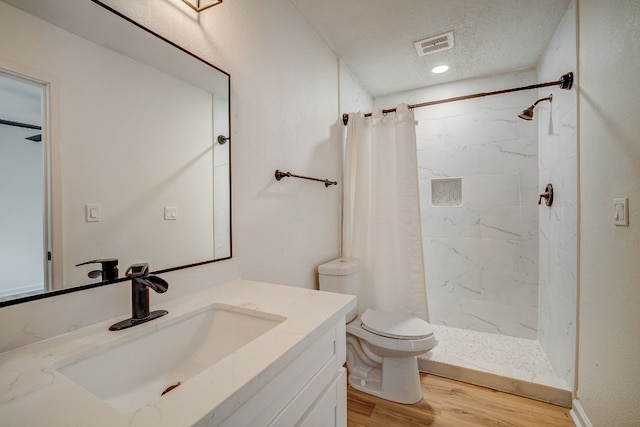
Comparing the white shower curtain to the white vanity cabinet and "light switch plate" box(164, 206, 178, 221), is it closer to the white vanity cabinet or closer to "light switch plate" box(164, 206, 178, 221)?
the white vanity cabinet

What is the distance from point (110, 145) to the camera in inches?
32.7

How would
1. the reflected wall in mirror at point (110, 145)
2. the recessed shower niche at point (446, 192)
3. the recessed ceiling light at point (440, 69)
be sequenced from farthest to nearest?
the recessed shower niche at point (446, 192) → the recessed ceiling light at point (440, 69) → the reflected wall in mirror at point (110, 145)

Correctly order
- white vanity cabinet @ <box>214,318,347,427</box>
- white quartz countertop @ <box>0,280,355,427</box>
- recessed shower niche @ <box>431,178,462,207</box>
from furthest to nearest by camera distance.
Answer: recessed shower niche @ <box>431,178,462,207</box>, white vanity cabinet @ <box>214,318,347,427</box>, white quartz countertop @ <box>0,280,355,427</box>

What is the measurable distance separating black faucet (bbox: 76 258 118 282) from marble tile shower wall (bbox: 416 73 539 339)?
2.55 metres

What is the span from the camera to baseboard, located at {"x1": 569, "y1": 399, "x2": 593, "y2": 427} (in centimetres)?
140

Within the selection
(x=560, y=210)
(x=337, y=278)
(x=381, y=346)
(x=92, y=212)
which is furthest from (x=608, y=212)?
(x=92, y=212)

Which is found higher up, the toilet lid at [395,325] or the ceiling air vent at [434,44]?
the ceiling air vent at [434,44]

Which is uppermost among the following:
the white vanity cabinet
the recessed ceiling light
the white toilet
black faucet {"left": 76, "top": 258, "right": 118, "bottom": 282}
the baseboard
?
the recessed ceiling light

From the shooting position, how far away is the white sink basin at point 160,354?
657 millimetres

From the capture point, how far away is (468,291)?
261 centimetres

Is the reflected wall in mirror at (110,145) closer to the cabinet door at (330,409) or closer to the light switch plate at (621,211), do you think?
the cabinet door at (330,409)

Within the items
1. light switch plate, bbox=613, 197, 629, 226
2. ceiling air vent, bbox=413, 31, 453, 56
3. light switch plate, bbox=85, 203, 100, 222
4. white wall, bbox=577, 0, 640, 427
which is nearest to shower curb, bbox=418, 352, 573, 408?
white wall, bbox=577, 0, 640, 427

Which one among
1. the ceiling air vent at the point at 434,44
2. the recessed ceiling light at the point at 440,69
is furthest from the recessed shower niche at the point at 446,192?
the ceiling air vent at the point at 434,44

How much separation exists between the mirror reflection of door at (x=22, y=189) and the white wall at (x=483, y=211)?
2690 mm
